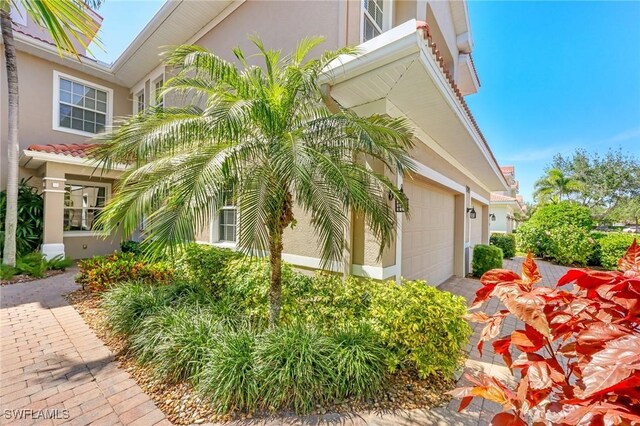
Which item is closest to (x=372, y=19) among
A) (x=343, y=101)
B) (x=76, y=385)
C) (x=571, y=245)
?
(x=343, y=101)

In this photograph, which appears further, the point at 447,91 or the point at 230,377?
the point at 447,91

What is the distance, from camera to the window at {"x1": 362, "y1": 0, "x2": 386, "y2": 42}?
6.49 metres

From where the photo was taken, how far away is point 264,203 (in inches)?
138

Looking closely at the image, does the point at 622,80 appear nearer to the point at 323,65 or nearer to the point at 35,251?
the point at 323,65

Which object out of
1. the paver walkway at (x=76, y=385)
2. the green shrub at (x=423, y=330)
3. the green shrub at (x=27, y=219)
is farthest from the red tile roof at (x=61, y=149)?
the green shrub at (x=423, y=330)

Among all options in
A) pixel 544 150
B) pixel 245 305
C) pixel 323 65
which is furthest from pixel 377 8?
pixel 544 150

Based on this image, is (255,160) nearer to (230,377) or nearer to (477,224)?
(230,377)

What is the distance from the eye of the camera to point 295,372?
127 inches

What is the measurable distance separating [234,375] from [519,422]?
284cm

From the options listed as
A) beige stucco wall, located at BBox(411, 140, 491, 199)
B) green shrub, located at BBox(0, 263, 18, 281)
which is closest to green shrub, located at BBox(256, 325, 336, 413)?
beige stucco wall, located at BBox(411, 140, 491, 199)

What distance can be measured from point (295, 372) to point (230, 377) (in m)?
0.76

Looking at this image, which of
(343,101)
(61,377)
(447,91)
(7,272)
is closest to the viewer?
(61,377)

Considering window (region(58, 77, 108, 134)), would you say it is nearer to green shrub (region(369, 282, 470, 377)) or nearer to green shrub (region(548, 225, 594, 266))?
green shrub (region(369, 282, 470, 377))

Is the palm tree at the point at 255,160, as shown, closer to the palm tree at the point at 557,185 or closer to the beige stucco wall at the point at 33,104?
the beige stucco wall at the point at 33,104
